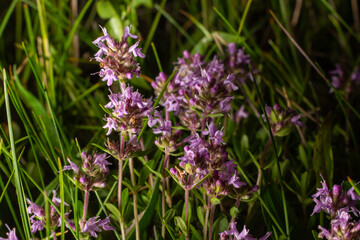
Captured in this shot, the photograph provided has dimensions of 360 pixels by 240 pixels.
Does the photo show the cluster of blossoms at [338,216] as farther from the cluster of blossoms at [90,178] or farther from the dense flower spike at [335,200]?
the cluster of blossoms at [90,178]

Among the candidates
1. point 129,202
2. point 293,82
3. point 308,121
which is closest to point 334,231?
point 129,202

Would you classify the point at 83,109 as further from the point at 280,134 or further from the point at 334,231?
the point at 334,231

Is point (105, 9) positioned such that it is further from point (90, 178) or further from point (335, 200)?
point (335, 200)

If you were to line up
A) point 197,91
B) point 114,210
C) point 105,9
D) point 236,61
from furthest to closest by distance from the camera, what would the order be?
point 105,9 → point 236,61 → point 197,91 → point 114,210

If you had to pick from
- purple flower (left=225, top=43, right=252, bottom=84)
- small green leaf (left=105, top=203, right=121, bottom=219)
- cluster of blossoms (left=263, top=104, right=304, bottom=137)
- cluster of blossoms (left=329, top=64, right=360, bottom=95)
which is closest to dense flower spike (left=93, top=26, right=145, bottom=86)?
small green leaf (left=105, top=203, right=121, bottom=219)

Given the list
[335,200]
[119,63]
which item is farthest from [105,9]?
[335,200]

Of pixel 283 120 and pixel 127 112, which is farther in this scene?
pixel 283 120
